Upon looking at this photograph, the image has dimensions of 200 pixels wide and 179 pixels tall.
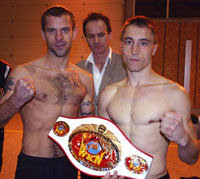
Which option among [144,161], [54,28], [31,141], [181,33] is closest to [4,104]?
[31,141]

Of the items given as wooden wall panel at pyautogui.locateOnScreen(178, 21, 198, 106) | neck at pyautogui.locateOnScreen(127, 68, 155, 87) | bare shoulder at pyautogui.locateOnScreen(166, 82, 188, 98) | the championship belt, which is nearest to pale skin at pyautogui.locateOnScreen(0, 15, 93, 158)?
the championship belt

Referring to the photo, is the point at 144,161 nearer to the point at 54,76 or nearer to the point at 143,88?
the point at 143,88

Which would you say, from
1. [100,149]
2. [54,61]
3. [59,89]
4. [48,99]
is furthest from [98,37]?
[100,149]

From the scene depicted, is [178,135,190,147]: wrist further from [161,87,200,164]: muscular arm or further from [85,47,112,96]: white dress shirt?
[85,47,112,96]: white dress shirt

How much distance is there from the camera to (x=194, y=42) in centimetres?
704

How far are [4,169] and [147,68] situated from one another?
322cm

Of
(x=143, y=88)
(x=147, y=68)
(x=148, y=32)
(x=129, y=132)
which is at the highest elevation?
(x=148, y=32)

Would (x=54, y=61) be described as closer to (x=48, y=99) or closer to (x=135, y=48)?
(x=48, y=99)

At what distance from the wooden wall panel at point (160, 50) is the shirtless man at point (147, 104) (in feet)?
17.9

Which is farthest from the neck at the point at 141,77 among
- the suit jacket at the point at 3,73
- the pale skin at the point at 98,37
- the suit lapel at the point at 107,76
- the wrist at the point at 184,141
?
the suit jacket at the point at 3,73

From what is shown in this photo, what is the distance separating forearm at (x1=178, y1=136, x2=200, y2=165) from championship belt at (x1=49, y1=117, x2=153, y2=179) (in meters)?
0.23

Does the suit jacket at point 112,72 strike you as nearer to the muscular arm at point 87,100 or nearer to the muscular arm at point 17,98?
the muscular arm at point 87,100

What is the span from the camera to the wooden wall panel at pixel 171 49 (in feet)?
23.2

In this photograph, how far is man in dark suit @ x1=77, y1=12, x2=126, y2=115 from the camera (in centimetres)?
289
